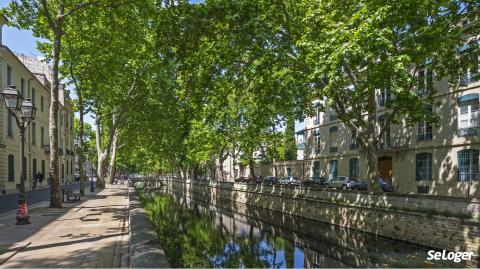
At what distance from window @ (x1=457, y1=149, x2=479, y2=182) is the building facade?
2856 cm

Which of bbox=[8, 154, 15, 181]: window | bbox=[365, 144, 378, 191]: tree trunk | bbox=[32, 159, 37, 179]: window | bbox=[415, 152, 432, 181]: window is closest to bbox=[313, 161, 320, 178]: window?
bbox=[415, 152, 432, 181]: window

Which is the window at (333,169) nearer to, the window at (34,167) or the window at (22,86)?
the window at (34,167)

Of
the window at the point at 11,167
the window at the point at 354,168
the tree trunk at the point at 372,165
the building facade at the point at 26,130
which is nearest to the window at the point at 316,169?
the window at the point at 354,168

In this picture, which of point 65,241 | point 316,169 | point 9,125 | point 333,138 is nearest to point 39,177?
point 9,125

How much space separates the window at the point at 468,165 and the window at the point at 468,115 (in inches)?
45.7

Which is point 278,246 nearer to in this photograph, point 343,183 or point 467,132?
point 467,132

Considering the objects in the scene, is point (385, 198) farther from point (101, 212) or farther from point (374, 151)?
point (101, 212)

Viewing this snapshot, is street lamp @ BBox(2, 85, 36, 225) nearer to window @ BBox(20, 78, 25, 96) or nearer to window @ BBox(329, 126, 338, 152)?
window @ BBox(20, 78, 25, 96)

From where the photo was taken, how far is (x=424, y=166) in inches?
1081

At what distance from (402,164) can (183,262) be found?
23.1 m

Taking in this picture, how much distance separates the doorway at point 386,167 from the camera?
31337 mm

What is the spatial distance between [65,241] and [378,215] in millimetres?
11231

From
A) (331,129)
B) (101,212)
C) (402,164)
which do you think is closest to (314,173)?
(331,129)

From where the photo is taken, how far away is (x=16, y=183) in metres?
30.3
